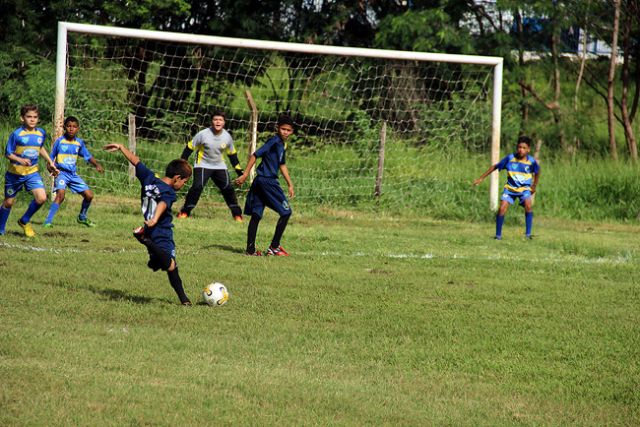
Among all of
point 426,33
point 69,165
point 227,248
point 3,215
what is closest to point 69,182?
point 69,165

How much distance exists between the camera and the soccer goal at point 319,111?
17.0 meters

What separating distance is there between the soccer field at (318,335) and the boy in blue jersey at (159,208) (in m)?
0.44

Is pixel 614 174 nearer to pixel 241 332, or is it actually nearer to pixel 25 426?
pixel 241 332

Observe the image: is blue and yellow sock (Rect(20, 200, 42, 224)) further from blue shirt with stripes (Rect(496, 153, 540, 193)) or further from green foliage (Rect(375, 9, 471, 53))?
green foliage (Rect(375, 9, 471, 53))

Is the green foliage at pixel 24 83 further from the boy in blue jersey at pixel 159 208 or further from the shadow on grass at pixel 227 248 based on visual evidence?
the boy in blue jersey at pixel 159 208

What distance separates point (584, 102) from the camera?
27781 mm

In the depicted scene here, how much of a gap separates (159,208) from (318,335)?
1.67 metres

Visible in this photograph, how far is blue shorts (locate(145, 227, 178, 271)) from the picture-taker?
327 inches

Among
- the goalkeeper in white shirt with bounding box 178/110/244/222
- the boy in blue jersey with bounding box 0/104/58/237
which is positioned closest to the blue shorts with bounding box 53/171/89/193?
the boy in blue jersey with bounding box 0/104/58/237

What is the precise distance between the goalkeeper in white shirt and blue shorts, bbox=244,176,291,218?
286 cm

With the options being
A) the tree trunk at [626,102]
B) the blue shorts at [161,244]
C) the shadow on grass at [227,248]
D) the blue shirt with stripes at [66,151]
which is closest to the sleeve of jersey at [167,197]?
the blue shorts at [161,244]

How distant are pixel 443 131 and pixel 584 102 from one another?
11.0 metres

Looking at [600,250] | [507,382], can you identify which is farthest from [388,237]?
[507,382]

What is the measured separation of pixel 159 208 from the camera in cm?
823
